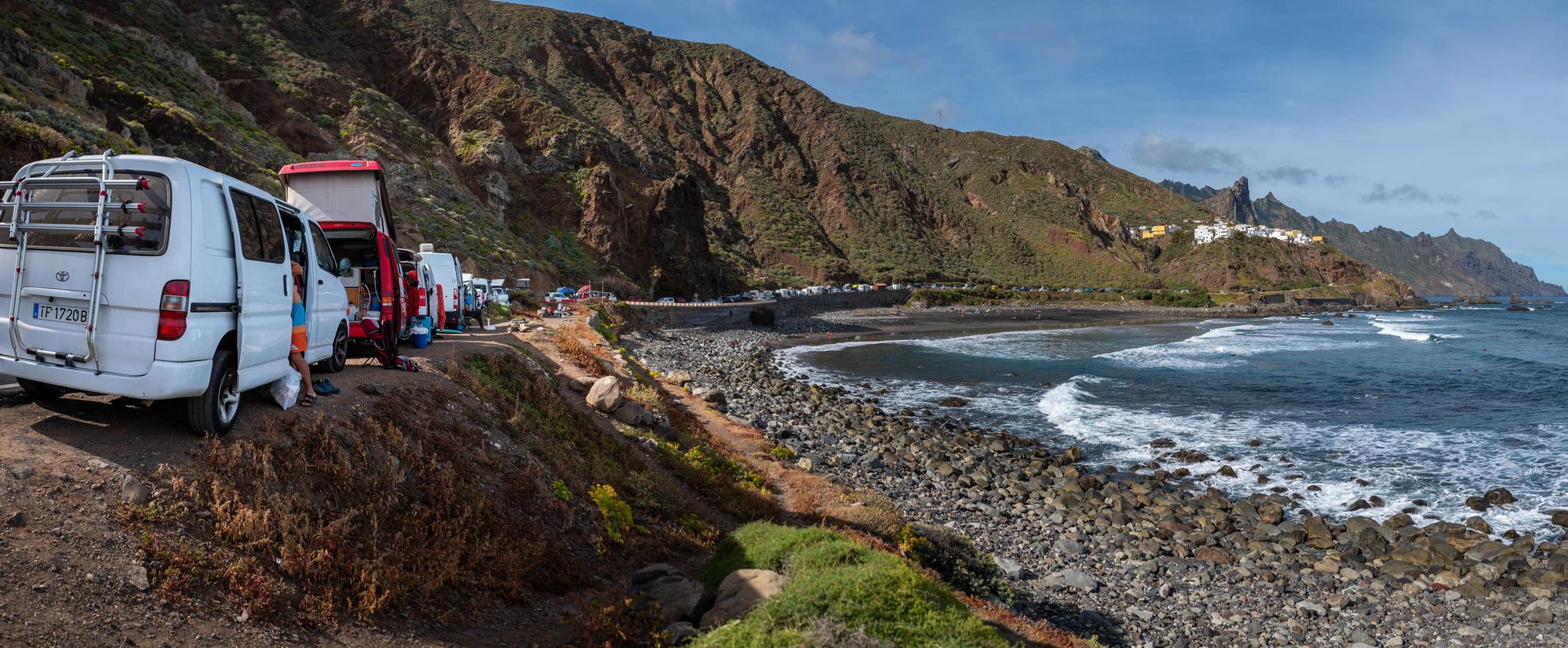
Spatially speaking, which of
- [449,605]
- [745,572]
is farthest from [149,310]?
[745,572]

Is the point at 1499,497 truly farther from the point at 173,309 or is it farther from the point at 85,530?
the point at 85,530

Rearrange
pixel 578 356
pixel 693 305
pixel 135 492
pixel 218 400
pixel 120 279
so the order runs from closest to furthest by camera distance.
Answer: pixel 135 492, pixel 120 279, pixel 218 400, pixel 578 356, pixel 693 305

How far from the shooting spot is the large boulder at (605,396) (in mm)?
13688

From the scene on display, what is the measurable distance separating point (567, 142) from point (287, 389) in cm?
6376

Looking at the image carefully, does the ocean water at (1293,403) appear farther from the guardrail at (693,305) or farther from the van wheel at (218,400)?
the van wheel at (218,400)

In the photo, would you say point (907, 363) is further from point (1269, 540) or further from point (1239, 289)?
point (1239, 289)

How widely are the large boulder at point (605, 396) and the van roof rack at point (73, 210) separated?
8777mm

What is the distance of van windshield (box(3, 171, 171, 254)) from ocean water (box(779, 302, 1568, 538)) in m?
19.8

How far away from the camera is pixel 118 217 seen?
517cm

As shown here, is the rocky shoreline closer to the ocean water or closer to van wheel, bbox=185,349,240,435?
the ocean water

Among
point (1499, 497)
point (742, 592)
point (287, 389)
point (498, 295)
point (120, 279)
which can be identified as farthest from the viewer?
point (498, 295)

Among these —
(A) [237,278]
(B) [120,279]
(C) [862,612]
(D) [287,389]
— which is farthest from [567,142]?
(C) [862,612]

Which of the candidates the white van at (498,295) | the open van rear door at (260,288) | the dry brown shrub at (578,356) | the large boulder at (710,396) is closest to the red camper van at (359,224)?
the dry brown shrub at (578,356)

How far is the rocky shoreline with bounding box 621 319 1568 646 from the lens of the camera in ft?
36.4
